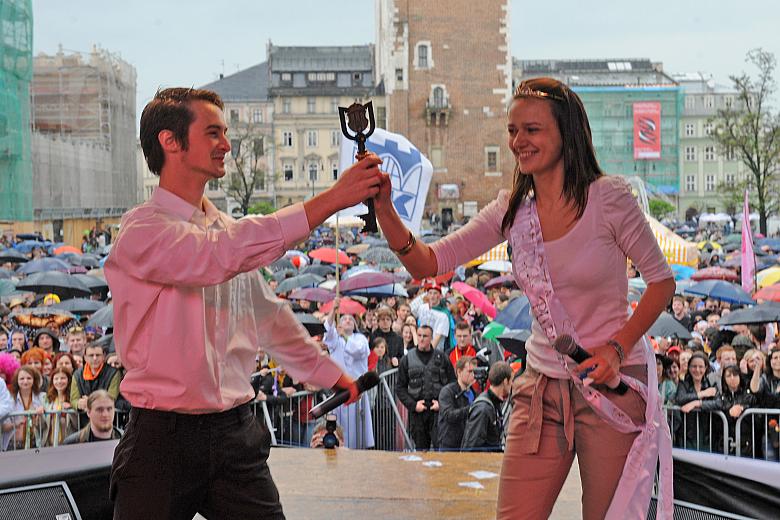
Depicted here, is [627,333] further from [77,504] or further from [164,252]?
[77,504]

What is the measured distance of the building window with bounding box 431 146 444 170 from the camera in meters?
71.8

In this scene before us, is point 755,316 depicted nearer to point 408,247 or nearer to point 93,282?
point 408,247

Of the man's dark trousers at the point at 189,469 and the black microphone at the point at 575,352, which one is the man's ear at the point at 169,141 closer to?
the man's dark trousers at the point at 189,469

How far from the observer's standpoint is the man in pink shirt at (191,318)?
291 cm

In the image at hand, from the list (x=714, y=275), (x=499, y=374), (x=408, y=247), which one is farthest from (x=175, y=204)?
(x=714, y=275)

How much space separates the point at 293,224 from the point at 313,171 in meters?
84.9

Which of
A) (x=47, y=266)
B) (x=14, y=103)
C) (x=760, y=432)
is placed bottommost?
(x=760, y=432)

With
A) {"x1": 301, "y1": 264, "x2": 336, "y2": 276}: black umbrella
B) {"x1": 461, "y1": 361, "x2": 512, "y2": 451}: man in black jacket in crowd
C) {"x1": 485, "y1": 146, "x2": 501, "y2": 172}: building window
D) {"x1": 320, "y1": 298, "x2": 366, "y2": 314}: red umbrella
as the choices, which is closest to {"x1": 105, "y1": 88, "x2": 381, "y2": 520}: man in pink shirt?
{"x1": 461, "y1": 361, "x2": 512, "y2": 451}: man in black jacket in crowd

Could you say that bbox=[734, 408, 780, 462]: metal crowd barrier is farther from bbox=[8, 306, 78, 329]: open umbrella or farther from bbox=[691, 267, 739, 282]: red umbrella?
bbox=[691, 267, 739, 282]: red umbrella

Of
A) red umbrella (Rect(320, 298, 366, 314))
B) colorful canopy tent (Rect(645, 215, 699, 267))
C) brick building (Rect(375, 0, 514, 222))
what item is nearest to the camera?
red umbrella (Rect(320, 298, 366, 314))

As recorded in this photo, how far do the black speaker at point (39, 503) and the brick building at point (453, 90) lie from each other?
66585 millimetres

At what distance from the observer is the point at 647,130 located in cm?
8775

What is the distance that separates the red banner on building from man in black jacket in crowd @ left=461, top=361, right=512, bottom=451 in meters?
81.1

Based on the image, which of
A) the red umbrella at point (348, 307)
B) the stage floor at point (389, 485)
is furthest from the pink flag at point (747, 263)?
the stage floor at point (389, 485)
